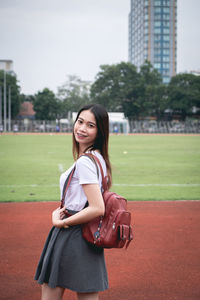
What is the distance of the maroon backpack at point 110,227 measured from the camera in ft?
6.79

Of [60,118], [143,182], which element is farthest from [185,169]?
[60,118]

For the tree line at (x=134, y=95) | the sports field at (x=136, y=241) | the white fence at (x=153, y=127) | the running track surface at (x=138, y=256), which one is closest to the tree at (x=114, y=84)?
the tree line at (x=134, y=95)

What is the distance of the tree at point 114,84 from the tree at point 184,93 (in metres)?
8.42

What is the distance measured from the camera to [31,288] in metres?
3.60

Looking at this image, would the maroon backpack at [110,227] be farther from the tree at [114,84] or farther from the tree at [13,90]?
the tree at [13,90]

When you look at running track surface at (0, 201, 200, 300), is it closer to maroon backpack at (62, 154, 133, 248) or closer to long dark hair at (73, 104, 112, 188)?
maroon backpack at (62, 154, 133, 248)

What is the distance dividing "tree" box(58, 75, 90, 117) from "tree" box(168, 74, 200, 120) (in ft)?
60.7

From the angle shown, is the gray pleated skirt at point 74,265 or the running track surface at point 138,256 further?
the running track surface at point 138,256

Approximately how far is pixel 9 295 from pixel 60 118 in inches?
2664

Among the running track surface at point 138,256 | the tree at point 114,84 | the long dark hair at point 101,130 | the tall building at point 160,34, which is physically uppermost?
the tall building at point 160,34

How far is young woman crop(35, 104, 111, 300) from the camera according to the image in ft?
6.81

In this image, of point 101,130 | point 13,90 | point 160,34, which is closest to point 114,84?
point 13,90

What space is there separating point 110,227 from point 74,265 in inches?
13.2

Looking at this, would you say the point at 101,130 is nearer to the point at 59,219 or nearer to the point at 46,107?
the point at 59,219
